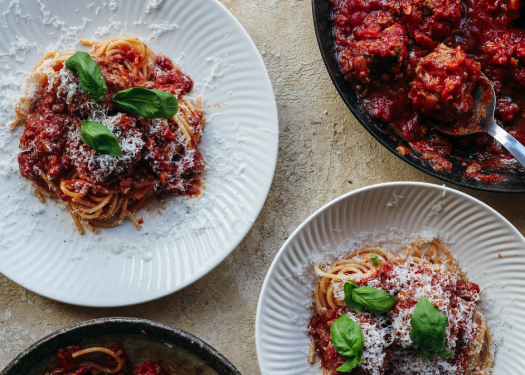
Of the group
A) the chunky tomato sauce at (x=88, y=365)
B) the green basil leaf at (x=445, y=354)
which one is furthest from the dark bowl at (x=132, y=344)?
the green basil leaf at (x=445, y=354)

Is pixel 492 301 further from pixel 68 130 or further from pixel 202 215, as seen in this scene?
pixel 68 130

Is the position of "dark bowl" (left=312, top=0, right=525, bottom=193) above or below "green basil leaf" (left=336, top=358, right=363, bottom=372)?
above

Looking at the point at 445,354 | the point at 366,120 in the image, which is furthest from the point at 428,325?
the point at 366,120

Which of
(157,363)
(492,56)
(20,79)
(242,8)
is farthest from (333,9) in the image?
(157,363)

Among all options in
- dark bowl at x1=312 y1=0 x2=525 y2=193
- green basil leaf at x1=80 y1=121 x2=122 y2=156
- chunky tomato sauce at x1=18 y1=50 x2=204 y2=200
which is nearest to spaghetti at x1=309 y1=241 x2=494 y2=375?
dark bowl at x1=312 y1=0 x2=525 y2=193

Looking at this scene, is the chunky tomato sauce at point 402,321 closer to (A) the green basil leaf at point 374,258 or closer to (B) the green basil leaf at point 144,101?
(A) the green basil leaf at point 374,258

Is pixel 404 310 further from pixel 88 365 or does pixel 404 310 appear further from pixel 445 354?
pixel 88 365

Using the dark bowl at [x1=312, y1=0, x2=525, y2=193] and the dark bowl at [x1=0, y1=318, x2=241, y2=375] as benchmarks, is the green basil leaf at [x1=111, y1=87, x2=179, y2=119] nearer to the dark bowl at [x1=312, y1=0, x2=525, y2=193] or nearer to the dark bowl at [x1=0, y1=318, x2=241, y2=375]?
the dark bowl at [x1=312, y1=0, x2=525, y2=193]
